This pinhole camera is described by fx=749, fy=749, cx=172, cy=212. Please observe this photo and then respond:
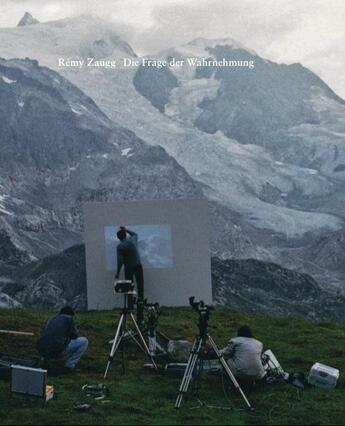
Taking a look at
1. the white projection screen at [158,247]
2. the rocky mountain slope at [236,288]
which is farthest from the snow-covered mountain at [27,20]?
Answer: the white projection screen at [158,247]

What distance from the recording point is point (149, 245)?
23.7 metres

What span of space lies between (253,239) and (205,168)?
14.3m

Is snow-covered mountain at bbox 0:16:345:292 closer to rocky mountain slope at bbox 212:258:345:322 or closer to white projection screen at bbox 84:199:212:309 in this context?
rocky mountain slope at bbox 212:258:345:322

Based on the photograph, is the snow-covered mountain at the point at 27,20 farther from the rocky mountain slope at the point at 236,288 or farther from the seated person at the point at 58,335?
the seated person at the point at 58,335

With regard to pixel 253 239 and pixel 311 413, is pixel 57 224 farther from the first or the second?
pixel 311 413

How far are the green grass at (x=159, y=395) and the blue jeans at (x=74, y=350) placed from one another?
226 mm

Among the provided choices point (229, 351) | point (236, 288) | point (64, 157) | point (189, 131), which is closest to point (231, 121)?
point (189, 131)

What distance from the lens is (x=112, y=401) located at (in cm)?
1088

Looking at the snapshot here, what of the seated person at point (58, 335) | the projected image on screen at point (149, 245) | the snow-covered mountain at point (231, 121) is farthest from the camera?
the snow-covered mountain at point (231, 121)

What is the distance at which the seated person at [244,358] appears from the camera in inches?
468

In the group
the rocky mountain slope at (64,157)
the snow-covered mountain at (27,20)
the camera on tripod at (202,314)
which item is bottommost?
the camera on tripod at (202,314)

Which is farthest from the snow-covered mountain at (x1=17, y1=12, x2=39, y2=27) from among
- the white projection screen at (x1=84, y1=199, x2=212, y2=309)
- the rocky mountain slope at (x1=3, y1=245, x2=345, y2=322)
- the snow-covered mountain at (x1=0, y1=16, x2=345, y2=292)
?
the white projection screen at (x1=84, y1=199, x2=212, y2=309)

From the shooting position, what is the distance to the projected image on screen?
77.6ft

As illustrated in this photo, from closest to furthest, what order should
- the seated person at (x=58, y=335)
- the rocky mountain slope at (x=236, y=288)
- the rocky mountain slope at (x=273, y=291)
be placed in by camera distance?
1. the seated person at (x=58, y=335)
2. the rocky mountain slope at (x=236, y=288)
3. the rocky mountain slope at (x=273, y=291)
